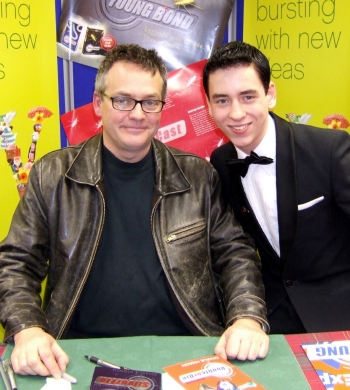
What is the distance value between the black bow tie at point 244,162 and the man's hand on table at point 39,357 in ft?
2.93

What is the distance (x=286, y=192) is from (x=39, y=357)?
0.97 metres

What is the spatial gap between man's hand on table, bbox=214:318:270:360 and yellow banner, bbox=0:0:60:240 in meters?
1.68

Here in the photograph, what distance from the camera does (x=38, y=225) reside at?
166cm

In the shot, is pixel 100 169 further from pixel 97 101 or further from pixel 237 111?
pixel 237 111

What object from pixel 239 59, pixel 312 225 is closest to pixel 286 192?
A: pixel 312 225

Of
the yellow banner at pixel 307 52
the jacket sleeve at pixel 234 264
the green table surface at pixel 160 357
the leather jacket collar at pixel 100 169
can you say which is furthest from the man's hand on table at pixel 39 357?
the yellow banner at pixel 307 52

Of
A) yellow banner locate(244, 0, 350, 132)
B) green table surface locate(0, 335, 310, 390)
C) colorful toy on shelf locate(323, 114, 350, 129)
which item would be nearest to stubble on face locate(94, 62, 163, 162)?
green table surface locate(0, 335, 310, 390)

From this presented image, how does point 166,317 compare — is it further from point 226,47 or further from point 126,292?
point 226,47

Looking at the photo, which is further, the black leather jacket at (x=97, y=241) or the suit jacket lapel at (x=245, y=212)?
the suit jacket lapel at (x=245, y=212)

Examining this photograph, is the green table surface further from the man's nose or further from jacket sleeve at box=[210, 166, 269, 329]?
the man's nose

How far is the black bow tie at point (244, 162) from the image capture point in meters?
1.71

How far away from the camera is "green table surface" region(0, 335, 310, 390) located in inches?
42.8

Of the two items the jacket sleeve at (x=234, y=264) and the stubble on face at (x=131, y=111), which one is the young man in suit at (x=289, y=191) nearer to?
the jacket sleeve at (x=234, y=264)

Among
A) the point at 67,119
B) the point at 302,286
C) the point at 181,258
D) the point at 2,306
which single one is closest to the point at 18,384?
the point at 2,306
